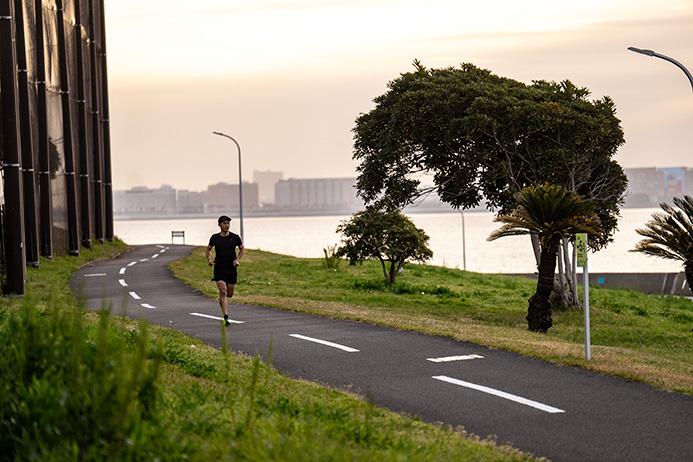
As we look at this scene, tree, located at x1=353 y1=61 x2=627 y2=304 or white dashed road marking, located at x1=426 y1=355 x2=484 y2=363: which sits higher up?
tree, located at x1=353 y1=61 x2=627 y2=304

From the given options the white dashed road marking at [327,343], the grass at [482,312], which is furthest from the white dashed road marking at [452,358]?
the white dashed road marking at [327,343]

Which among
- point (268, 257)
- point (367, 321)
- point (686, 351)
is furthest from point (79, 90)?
point (686, 351)

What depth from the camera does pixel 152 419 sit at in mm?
5188

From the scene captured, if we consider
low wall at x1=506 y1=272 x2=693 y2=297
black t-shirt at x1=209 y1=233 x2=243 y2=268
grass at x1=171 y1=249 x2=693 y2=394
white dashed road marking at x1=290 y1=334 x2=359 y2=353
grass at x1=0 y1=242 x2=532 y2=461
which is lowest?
low wall at x1=506 y1=272 x2=693 y2=297

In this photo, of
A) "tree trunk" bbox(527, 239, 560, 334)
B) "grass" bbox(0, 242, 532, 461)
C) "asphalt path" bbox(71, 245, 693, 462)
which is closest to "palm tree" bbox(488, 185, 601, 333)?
"tree trunk" bbox(527, 239, 560, 334)

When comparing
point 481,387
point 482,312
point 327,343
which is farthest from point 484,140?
point 481,387

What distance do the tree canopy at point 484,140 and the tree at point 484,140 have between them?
3cm

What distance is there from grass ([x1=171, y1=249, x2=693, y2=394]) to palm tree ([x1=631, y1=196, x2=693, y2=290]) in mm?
2138

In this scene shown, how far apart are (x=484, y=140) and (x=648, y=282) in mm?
30210

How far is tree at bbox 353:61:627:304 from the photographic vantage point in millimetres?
21812

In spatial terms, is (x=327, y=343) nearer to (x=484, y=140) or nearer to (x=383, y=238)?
(x=484, y=140)

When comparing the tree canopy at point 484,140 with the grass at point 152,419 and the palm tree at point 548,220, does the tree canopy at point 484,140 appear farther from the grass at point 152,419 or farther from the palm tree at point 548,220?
the grass at point 152,419

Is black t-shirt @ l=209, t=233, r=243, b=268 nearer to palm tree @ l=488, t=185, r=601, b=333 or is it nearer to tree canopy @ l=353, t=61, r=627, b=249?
palm tree @ l=488, t=185, r=601, b=333

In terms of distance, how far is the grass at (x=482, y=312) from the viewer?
1142 cm
